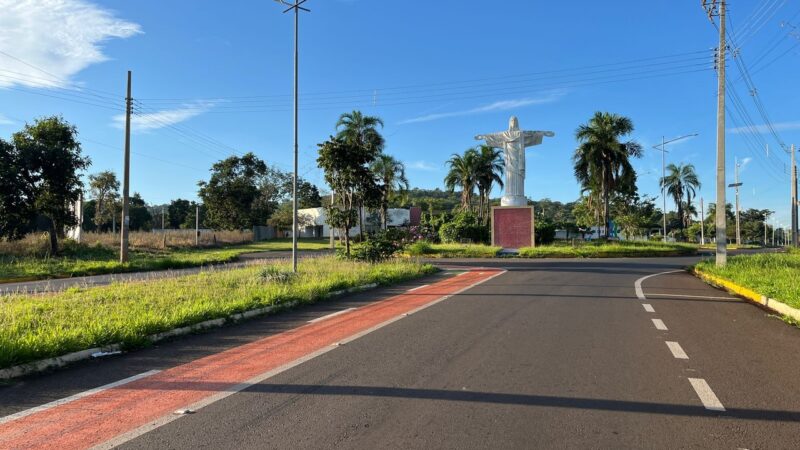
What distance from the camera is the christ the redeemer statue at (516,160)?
39.9 meters

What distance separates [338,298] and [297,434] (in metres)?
8.67

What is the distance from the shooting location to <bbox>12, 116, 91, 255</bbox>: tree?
2634cm

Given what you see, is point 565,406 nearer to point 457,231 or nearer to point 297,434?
point 297,434

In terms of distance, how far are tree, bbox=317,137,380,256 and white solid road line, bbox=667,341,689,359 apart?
15894 millimetres

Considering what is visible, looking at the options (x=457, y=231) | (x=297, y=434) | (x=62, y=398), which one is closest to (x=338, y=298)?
(x=62, y=398)

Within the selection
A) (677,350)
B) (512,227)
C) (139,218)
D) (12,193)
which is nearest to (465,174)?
(512,227)

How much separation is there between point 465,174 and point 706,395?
4618 centimetres

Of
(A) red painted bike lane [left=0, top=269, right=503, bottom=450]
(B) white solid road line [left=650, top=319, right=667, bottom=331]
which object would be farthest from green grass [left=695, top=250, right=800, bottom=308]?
(A) red painted bike lane [left=0, top=269, right=503, bottom=450]

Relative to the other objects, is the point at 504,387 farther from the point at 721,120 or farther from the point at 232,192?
the point at 232,192

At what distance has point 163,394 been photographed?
5.21m

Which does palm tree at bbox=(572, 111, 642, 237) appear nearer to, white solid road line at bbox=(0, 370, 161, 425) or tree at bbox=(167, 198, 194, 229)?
white solid road line at bbox=(0, 370, 161, 425)

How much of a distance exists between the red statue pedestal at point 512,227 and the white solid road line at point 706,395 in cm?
3257

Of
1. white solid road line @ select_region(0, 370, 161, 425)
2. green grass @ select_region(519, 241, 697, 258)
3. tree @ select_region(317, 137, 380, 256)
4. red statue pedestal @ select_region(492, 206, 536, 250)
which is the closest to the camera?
white solid road line @ select_region(0, 370, 161, 425)

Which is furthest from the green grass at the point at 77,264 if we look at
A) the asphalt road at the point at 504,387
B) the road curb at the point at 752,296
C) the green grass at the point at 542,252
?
the road curb at the point at 752,296
